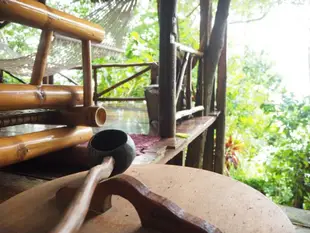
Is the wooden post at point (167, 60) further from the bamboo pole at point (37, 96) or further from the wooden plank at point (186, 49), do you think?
the bamboo pole at point (37, 96)

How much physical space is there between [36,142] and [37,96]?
0.69ft

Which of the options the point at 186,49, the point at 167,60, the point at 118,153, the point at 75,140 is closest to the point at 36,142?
the point at 75,140

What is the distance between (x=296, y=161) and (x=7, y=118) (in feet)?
14.2

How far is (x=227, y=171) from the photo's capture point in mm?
5484

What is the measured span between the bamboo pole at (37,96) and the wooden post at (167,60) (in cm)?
76

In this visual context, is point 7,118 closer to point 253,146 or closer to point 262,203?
point 262,203

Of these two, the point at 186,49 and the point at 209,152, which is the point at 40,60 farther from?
the point at 209,152

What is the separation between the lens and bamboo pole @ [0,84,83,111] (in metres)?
1.08

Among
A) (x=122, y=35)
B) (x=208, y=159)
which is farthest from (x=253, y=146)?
(x=122, y=35)

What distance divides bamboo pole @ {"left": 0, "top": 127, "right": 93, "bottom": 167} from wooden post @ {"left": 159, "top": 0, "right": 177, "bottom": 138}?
0.71 metres

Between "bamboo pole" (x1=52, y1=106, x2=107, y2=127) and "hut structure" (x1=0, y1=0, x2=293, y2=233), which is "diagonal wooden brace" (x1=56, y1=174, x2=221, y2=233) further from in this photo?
"bamboo pole" (x1=52, y1=106, x2=107, y2=127)

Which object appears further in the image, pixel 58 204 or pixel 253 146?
pixel 253 146

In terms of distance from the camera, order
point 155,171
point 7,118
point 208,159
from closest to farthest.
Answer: point 155,171
point 7,118
point 208,159

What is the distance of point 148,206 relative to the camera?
0.60 metres
